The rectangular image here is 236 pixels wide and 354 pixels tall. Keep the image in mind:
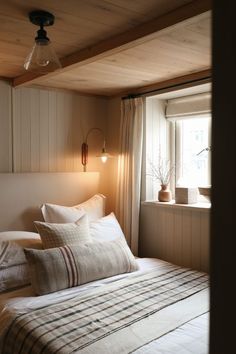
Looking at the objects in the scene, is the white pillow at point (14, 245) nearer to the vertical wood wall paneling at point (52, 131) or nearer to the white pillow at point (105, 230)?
the white pillow at point (105, 230)

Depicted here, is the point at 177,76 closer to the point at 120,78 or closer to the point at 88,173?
the point at 120,78

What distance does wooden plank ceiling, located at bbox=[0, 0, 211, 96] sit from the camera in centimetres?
155

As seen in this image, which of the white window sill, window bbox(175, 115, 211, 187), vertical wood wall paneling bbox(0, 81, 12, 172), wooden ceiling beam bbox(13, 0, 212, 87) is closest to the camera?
wooden ceiling beam bbox(13, 0, 212, 87)

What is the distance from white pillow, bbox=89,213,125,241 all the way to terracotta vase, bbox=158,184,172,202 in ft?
1.64

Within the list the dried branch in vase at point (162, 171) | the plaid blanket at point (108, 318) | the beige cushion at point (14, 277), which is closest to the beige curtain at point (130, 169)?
the dried branch in vase at point (162, 171)

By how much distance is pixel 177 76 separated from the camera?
9.14 feet

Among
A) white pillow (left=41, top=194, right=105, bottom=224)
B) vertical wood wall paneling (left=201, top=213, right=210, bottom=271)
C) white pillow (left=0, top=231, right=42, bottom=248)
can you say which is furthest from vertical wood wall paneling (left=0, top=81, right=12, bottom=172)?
vertical wood wall paneling (left=201, top=213, right=210, bottom=271)

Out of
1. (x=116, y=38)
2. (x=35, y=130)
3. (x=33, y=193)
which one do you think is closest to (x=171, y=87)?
(x=116, y=38)

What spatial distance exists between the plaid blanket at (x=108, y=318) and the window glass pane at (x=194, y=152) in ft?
3.77

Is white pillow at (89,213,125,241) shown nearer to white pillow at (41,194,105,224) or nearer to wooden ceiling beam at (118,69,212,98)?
white pillow at (41,194,105,224)

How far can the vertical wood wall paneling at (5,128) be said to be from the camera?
2883mm

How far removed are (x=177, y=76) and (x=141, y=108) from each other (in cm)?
48
